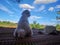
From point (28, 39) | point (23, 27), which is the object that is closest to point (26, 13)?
point (23, 27)

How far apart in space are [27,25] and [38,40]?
0.78 ft

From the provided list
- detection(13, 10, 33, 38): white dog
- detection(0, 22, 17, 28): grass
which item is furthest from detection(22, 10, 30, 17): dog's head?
detection(0, 22, 17, 28): grass

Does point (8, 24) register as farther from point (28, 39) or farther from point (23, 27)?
point (28, 39)

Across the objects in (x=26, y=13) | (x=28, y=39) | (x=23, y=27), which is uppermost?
(x=26, y=13)

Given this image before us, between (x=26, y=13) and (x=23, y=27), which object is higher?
(x=26, y=13)

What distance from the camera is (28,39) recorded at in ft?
7.48

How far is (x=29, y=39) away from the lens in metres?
2.29

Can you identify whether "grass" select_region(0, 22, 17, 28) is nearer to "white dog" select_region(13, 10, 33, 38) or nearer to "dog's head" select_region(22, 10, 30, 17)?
"white dog" select_region(13, 10, 33, 38)

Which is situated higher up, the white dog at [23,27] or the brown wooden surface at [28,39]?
the white dog at [23,27]

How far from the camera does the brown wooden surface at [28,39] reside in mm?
2230

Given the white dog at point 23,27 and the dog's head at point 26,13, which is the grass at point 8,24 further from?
the dog's head at point 26,13

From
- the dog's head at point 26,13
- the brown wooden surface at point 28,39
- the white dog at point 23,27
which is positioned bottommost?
the brown wooden surface at point 28,39

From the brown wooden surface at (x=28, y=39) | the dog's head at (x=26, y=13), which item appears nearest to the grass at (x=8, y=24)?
the brown wooden surface at (x=28, y=39)

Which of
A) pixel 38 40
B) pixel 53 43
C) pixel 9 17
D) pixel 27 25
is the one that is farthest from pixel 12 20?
pixel 53 43
